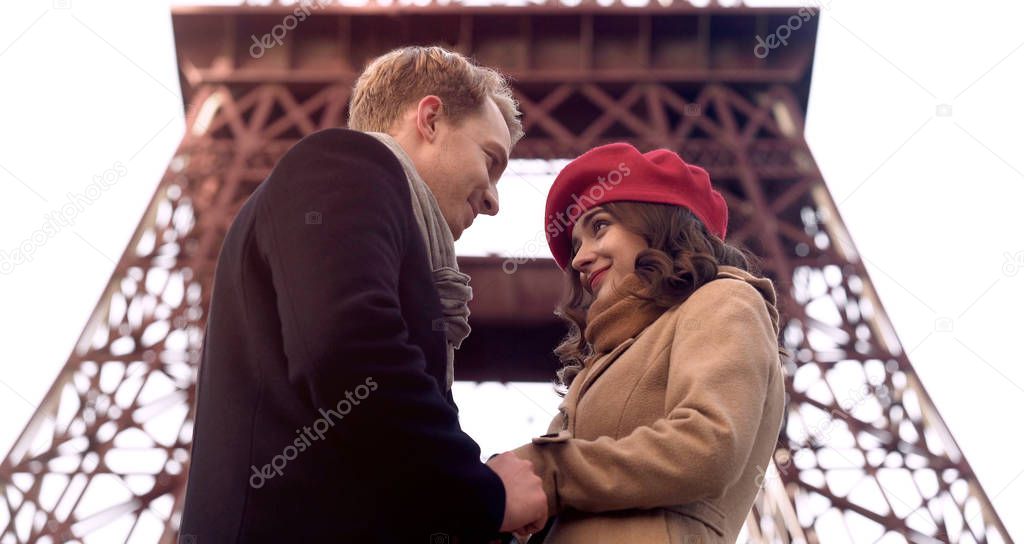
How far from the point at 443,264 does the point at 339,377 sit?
1.82 feet

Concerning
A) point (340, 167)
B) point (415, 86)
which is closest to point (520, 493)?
point (340, 167)

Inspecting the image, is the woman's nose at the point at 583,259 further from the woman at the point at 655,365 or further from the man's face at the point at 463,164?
the man's face at the point at 463,164

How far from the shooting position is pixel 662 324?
2.61 meters

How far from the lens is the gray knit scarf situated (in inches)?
98.8

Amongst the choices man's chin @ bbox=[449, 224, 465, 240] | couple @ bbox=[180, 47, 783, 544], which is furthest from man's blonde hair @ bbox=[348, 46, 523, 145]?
man's chin @ bbox=[449, 224, 465, 240]

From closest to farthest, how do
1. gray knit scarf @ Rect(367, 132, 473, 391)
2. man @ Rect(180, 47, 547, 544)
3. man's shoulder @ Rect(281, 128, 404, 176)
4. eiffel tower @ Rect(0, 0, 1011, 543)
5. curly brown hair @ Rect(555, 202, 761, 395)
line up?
man @ Rect(180, 47, 547, 544), man's shoulder @ Rect(281, 128, 404, 176), gray knit scarf @ Rect(367, 132, 473, 391), curly brown hair @ Rect(555, 202, 761, 395), eiffel tower @ Rect(0, 0, 1011, 543)

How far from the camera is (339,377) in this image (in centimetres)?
210

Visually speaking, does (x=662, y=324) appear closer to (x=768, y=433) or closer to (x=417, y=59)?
(x=768, y=433)

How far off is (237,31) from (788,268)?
498 centimetres

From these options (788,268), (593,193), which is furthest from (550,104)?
(593,193)

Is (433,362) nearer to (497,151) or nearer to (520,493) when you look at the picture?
(520,493)

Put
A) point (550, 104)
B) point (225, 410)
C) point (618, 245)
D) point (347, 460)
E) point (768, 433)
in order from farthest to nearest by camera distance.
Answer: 1. point (550, 104)
2. point (618, 245)
3. point (768, 433)
4. point (225, 410)
5. point (347, 460)

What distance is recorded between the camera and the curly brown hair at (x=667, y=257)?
105 inches

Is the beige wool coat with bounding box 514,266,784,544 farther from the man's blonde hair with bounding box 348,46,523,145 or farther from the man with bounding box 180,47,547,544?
the man's blonde hair with bounding box 348,46,523,145
